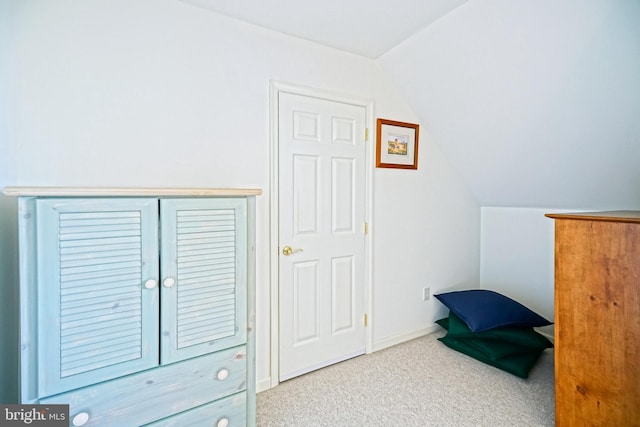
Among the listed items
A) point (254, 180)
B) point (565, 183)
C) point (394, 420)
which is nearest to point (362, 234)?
point (254, 180)

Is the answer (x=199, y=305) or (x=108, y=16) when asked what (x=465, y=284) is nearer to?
(x=199, y=305)

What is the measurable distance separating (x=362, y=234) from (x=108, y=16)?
2102 mm

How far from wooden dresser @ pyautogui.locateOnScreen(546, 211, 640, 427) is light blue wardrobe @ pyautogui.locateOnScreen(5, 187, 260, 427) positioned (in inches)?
64.1

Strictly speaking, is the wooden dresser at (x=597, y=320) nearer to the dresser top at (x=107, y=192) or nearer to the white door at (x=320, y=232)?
the white door at (x=320, y=232)

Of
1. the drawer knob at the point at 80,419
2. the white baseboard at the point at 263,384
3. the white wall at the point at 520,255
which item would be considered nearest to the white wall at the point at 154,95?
the white baseboard at the point at 263,384

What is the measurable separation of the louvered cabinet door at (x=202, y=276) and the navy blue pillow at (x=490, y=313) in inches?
74.7

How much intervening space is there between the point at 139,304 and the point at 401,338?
2277 millimetres

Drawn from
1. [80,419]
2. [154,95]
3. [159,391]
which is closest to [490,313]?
[159,391]

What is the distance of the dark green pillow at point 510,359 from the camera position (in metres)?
2.34

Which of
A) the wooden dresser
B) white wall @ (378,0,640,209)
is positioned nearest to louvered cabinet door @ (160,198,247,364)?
the wooden dresser

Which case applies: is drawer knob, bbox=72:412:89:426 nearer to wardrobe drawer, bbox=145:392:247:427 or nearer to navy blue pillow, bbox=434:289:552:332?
wardrobe drawer, bbox=145:392:247:427

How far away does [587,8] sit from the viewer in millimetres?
1597

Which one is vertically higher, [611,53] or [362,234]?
[611,53]

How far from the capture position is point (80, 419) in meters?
1.23
